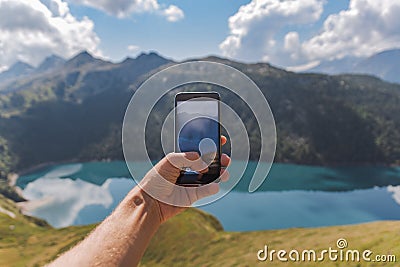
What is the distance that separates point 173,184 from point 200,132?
0.68 m

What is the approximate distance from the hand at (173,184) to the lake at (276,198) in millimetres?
73008

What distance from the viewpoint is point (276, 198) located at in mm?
97125

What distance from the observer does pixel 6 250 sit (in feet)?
141

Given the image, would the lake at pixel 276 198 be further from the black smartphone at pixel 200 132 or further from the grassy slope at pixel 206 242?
the black smartphone at pixel 200 132

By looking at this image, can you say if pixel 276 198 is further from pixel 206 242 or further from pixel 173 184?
pixel 173 184

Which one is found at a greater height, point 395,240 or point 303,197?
point 395,240

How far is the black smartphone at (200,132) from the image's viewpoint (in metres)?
3.46

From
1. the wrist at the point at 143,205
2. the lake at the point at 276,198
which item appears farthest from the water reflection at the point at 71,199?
the wrist at the point at 143,205

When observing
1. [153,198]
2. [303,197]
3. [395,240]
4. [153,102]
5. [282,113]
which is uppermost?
[282,113]

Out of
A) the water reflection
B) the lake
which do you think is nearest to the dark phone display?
the lake

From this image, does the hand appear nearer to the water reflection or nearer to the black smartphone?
the black smartphone

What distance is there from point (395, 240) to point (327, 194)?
271 ft

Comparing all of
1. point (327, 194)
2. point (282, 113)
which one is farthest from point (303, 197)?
point (282, 113)

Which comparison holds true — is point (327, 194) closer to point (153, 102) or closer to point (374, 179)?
point (374, 179)
